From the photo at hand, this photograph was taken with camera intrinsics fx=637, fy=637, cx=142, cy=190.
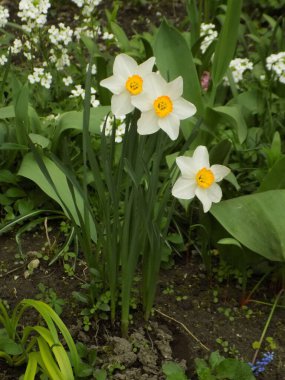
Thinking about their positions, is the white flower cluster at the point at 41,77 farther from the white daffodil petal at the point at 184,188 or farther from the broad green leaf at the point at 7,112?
the white daffodil petal at the point at 184,188

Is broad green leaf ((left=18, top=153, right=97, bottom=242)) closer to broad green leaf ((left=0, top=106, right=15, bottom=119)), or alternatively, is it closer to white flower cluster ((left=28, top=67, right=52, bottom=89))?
broad green leaf ((left=0, top=106, right=15, bottom=119))

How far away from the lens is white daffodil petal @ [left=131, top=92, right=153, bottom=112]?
1.50 metres

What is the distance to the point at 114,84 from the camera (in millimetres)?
1533

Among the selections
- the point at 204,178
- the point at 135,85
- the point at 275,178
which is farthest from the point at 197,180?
the point at 275,178

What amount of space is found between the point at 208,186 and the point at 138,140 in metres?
0.26

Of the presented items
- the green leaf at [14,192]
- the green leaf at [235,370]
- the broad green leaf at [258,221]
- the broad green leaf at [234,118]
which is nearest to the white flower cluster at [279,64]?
the broad green leaf at [234,118]

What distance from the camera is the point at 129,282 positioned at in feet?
6.21

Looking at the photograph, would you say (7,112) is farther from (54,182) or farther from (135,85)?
(135,85)

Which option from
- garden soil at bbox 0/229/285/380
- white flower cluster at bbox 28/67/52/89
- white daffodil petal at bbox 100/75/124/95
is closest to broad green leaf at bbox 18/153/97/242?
garden soil at bbox 0/229/285/380

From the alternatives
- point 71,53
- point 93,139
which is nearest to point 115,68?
point 93,139

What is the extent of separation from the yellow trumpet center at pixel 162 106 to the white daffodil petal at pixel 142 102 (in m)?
0.01

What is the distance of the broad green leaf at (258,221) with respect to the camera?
1.97 metres

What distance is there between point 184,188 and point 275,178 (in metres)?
0.53

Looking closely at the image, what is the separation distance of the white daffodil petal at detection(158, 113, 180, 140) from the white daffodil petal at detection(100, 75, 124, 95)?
0.12m
